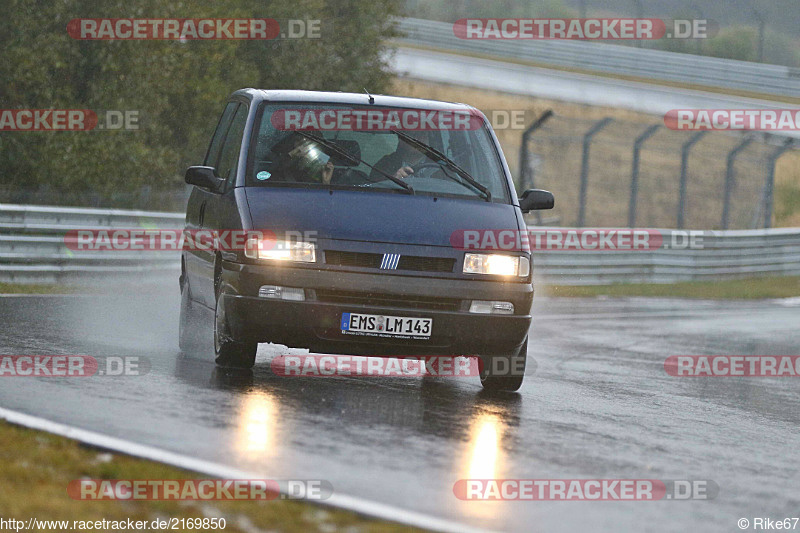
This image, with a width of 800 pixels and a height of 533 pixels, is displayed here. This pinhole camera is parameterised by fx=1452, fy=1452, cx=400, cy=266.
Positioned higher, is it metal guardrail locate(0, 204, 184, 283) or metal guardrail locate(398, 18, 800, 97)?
metal guardrail locate(398, 18, 800, 97)

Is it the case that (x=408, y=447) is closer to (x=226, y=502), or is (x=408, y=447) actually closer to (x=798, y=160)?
(x=226, y=502)

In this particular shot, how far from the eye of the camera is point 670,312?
21.0 meters

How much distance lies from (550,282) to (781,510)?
17.5 meters

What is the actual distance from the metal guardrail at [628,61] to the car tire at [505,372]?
37461mm

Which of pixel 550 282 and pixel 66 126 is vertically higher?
pixel 66 126

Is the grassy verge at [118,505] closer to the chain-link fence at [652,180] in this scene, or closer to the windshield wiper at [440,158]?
the windshield wiper at [440,158]

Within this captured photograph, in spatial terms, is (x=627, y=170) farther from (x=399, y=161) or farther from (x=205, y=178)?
(x=205, y=178)

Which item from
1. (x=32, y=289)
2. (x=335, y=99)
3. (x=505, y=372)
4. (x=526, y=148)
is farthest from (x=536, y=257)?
(x=505, y=372)

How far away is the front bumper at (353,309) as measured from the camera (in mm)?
8633

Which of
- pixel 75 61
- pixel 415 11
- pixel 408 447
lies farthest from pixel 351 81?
pixel 415 11

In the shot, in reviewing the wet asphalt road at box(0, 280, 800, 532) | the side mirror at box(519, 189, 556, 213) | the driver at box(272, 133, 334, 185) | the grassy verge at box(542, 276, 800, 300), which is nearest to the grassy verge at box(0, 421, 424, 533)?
the wet asphalt road at box(0, 280, 800, 532)

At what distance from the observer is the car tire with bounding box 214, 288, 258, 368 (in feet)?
29.4

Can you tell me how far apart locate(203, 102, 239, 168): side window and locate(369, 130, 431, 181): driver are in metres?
1.61

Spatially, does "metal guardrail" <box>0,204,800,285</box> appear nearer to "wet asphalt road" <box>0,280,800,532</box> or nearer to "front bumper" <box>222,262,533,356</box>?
"wet asphalt road" <box>0,280,800,532</box>
